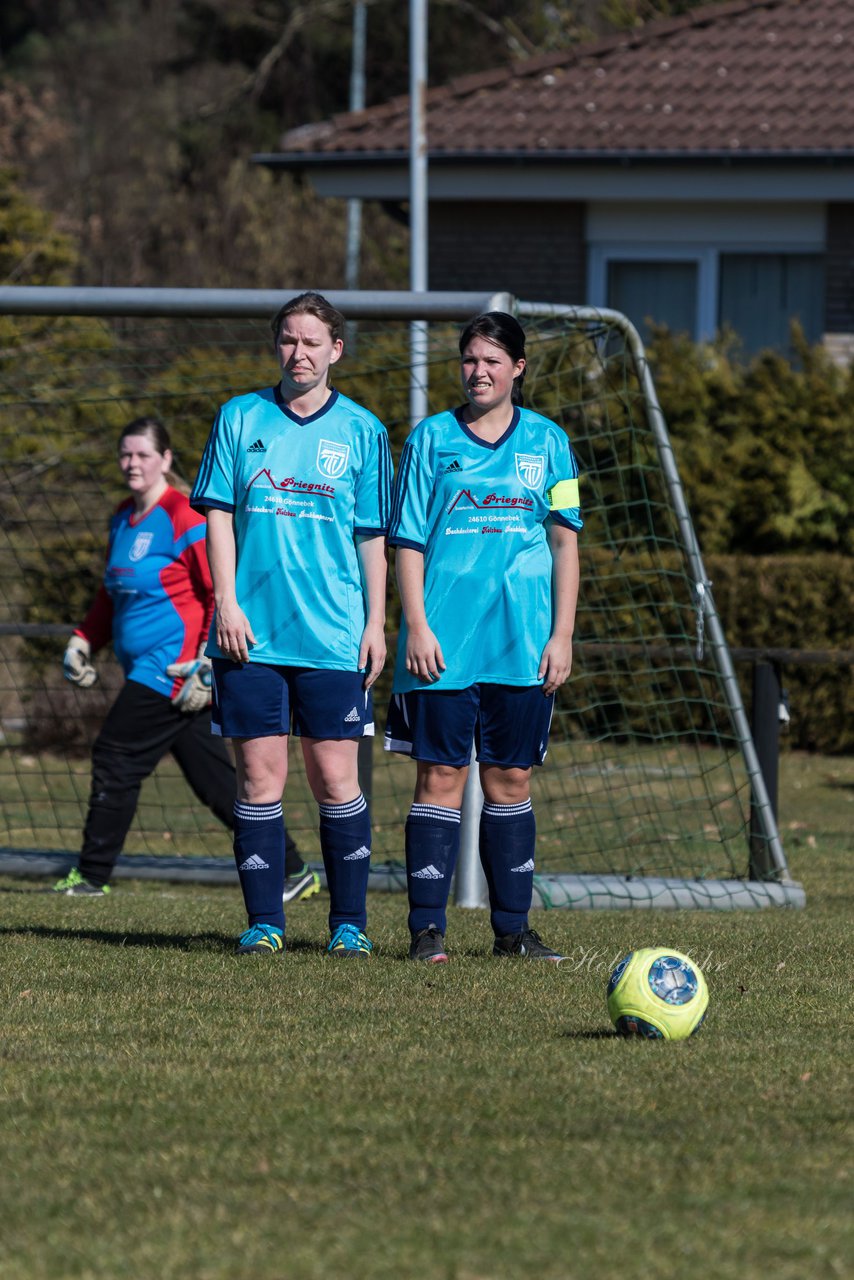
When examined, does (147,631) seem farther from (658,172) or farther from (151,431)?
(658,172)

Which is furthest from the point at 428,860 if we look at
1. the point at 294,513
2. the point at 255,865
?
the point at 294,513

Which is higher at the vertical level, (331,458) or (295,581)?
(331,458)

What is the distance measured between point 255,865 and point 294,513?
3.74 ft

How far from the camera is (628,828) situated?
36.0 feet

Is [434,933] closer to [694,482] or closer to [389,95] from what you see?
[694,482]

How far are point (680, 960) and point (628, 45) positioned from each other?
17.2 m

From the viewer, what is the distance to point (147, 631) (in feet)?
26.9

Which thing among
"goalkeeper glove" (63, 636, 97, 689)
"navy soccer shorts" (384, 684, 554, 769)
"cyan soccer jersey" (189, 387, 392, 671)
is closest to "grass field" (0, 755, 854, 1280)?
"navy soccer shorts" (384, 684, 554, 769)

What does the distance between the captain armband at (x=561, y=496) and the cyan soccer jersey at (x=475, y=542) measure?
31mm

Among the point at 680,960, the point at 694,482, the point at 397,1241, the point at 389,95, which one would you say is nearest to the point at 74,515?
the point at 694,482

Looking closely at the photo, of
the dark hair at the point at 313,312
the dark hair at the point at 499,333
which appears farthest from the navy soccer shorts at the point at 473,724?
the dark hair at the point at 313,312

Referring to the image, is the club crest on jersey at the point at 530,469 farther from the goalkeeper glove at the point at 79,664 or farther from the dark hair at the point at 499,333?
the goalkeeper glove at the point at 79,664

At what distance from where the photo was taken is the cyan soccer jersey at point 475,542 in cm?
577

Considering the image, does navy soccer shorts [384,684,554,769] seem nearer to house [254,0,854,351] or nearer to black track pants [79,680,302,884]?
black track pants [79,680,302,884]
